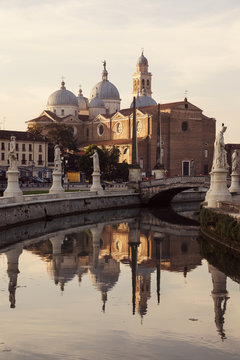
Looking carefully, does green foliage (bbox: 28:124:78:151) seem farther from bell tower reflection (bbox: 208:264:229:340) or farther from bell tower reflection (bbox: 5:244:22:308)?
bell tower reflection (bbox: 208:264:229:340)

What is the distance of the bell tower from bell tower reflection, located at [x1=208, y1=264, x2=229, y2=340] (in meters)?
130

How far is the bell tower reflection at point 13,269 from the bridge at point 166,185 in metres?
28.2

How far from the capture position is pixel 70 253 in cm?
2780

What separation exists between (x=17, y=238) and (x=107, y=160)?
5509cm

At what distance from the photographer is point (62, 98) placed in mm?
129750

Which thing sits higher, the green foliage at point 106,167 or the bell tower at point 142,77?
the bell tower at point 142,77

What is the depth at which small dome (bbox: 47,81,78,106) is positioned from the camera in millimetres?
129000

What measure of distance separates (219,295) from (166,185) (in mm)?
38050

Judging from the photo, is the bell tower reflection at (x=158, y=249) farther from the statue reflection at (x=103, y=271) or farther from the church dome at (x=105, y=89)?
the church dome at (x=105, y=89)

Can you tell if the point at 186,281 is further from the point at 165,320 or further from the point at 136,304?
the point at 165,320

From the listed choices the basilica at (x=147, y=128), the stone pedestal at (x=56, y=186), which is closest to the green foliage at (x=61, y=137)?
the basilica at (x=147, y=128)

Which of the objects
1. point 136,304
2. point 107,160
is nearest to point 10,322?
point 136,304

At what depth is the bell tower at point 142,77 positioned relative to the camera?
500ft

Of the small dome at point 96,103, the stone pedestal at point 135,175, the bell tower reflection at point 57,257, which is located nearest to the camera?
the bell tower reflection at point 57,257
